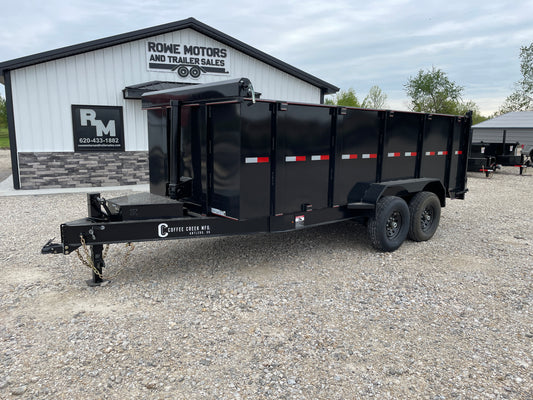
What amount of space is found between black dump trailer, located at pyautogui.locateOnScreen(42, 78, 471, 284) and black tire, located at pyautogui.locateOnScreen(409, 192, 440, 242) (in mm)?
25

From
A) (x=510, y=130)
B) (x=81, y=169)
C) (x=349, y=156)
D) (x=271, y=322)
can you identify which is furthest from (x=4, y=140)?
(x=271, y=322)

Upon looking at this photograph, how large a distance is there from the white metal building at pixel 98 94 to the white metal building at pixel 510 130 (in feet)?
73.4

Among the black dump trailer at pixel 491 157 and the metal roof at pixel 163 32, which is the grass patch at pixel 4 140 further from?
the black dump trailer at pixel 491 157

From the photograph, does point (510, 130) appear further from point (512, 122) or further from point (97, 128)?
point (97, 128)

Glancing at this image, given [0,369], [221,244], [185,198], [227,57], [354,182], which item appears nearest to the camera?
[0,369]

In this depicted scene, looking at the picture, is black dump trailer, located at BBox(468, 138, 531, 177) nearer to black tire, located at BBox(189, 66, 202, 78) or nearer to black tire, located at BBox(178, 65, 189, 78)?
black tire, located at BBox(189, 66, 202, 78)

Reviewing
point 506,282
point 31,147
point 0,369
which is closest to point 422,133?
point 506,282

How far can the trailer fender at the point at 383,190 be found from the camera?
5934mm

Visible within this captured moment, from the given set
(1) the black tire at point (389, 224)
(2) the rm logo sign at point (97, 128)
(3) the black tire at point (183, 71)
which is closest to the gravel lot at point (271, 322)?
(1) the black tire at point (389, 224)

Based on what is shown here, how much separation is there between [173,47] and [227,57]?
6.14 ft

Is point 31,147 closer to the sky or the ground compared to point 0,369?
closer to the sky

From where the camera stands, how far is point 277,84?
47.6ft

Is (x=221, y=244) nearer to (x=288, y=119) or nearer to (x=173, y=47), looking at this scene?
(x=288, y=119)

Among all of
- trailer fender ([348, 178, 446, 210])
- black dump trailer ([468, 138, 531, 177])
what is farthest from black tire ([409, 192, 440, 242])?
black dump trailer ([468, 138, 531, 177])
